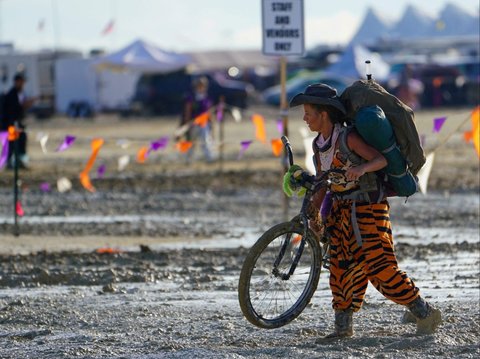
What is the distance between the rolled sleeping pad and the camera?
7633mm

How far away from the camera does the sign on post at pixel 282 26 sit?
13.5 meters

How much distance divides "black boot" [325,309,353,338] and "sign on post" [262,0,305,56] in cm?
608

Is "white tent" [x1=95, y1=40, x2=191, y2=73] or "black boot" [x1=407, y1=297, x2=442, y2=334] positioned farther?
"white tent" [x1=95, y1=40, x2=191, y2=73]

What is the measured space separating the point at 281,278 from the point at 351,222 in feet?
2.11

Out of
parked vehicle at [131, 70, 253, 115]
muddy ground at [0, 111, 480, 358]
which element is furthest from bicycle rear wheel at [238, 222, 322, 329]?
parked vehicle at [131, 70, 253, 115]

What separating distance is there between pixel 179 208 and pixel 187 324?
27.4 ft

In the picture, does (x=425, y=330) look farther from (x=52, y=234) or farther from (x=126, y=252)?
(x=52, y=234)

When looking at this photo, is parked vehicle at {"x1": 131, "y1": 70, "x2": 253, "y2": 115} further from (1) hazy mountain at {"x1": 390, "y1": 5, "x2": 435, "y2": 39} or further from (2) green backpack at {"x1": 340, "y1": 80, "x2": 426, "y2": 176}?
(2) green backpack at {"x1": 340, "y1": 80, "x2": 426, "y2": 176}

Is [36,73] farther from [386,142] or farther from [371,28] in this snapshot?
[386,142]

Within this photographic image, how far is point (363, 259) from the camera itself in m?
7.86

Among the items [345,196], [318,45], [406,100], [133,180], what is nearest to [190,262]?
[345,196]

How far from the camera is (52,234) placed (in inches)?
558

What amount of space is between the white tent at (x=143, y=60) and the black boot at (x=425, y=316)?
40.1 m

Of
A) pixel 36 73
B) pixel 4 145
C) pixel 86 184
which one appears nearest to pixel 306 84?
pixel 36 73
